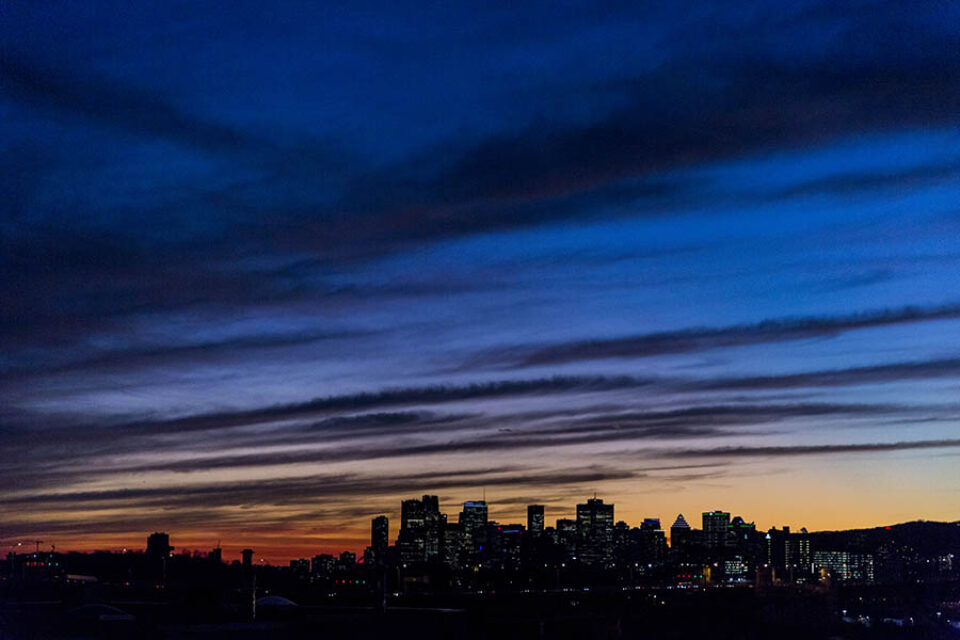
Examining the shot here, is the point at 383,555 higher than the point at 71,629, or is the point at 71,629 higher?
the point at 383,555

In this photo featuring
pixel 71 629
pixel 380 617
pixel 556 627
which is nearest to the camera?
pixel 380 617

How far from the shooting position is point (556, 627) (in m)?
141

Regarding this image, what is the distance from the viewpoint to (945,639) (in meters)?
189

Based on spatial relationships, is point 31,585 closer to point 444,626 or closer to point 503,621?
point 503,621

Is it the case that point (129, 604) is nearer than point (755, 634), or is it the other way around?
point (129, 604)

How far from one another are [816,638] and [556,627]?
262 feet

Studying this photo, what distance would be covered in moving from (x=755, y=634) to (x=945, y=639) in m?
32.9

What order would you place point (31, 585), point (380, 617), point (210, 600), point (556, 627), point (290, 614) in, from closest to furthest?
point (380, 617) → point (290, 614) → point (210, 600) → point (556, 627) → point (31, 585)

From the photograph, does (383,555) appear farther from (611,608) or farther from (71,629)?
(611,608)

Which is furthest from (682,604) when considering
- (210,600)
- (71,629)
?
(71,629)

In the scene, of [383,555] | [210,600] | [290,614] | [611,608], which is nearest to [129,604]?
[210,600]

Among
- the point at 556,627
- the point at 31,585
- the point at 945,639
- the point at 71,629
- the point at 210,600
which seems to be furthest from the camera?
the point at 945,639

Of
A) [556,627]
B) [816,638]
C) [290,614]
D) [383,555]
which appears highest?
[383,555]

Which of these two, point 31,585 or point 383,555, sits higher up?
point 383,555
